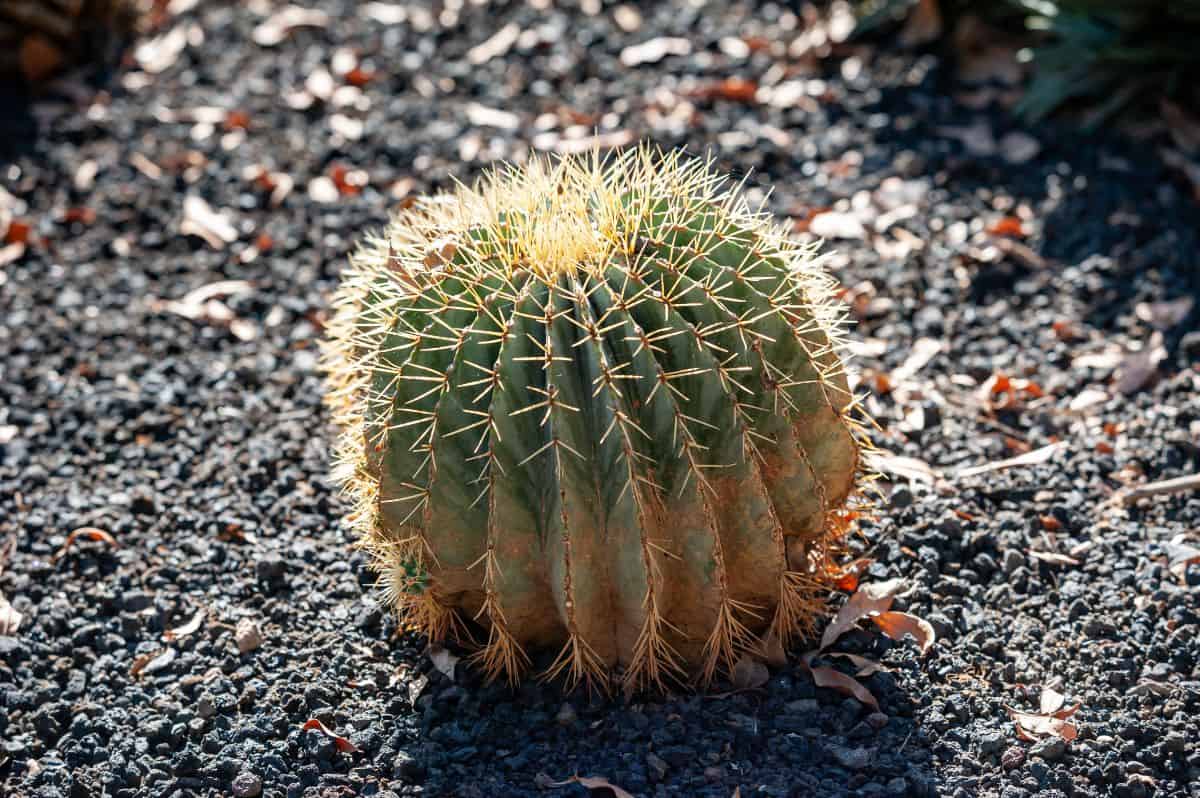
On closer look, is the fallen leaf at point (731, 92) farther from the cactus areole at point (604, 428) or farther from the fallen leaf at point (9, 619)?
the fallen leaf at point (9, 619)

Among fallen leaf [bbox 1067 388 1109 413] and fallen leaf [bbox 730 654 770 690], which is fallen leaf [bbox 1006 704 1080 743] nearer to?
fallen leaf [bbox 730 654 770 690]

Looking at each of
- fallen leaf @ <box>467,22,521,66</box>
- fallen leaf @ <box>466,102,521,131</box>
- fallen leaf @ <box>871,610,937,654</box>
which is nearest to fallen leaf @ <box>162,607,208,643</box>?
fallen leaf @ <box>871,610,937,654</box>

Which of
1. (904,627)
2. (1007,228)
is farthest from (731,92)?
(904,627)

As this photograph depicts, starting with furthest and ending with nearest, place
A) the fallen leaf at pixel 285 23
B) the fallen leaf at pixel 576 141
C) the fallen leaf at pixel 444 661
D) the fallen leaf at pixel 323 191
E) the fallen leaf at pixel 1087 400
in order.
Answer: the fallen leaf at pixel 285 23 < the fallen leaf at pixel 576 141 < the fallen leaf at pixel 323 191 < the fallen leaf at pixel 1087 400 < the fallen leaf at pixel 444 661

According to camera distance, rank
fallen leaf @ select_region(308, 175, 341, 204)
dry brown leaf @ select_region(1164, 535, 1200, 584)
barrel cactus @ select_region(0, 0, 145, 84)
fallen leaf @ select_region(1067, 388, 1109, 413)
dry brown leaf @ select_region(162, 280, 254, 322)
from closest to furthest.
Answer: dry brown leaf @ select_region(1164, 535, 1200, 584) → fallen leaf @ select_region(1067, 388, 1109, 413) → dry brown leaf @ select_region(162, 280, 254, 322) → fallen leaf @ select_region(308, 175, 341, 204) → barrel cactus @ select_region(0, 0, 145, 84)

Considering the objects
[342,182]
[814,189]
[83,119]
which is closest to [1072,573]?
[814,189]

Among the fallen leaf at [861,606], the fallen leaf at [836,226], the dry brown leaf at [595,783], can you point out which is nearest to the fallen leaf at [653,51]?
the fallen leaf at [836,226]

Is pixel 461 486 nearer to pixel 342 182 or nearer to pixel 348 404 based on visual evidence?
pixel 348 404
